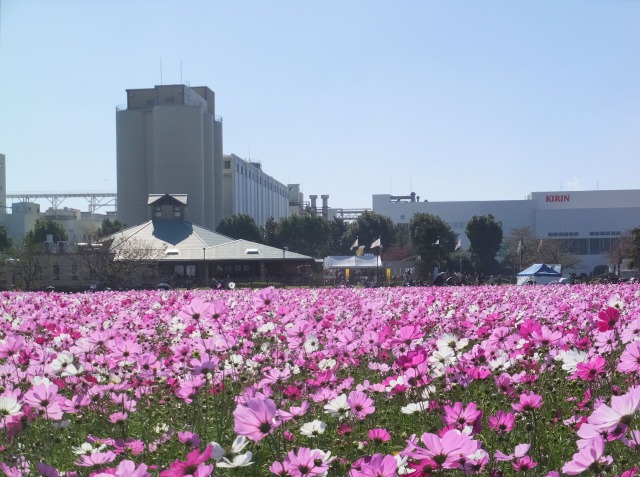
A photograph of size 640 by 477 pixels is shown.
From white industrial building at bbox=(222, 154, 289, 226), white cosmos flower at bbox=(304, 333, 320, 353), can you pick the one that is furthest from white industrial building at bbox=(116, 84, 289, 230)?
white cosmos flower at bbox=(304, 333, 320, 353)

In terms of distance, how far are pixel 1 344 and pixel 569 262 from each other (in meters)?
70.9

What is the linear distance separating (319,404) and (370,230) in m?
79.6

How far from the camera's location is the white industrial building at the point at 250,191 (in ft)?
309

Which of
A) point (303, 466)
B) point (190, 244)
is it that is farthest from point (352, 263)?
point (303, 466)

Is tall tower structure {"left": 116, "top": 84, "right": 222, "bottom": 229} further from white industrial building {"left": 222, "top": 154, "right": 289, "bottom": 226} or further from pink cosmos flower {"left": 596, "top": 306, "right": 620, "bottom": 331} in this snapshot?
pink cosmos flower {"left": 596, "top": 306, "right": 620, "bottom": 331}

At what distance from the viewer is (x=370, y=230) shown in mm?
83375

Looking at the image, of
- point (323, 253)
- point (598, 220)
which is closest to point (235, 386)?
point (323, 253)

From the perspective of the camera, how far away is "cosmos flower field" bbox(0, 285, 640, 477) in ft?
7.74

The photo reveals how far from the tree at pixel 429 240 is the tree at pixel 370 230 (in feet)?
42.7

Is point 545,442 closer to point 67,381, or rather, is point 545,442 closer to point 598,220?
point 67,381

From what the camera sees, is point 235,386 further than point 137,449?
Yes

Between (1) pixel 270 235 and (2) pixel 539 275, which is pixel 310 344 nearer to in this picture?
(2) pixel 539 275

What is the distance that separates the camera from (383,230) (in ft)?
276

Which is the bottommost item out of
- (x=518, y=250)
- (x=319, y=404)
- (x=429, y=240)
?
(x=319, y=404)
